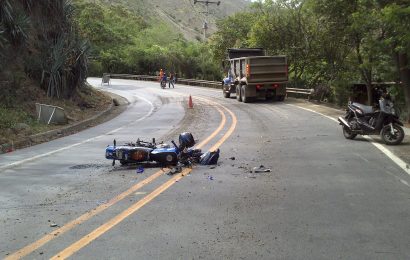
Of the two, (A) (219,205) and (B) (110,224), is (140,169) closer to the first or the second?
(A) (219,205)

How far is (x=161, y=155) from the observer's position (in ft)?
30.6

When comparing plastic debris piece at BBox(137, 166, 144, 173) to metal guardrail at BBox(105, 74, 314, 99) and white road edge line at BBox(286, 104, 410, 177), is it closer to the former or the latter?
white road edge line at BBox(286, 104, 410, 177)

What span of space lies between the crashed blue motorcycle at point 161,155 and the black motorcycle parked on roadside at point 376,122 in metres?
4.55

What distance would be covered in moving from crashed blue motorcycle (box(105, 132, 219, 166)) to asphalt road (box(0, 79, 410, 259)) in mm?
252

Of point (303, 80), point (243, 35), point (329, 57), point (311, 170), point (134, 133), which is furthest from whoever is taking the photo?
point (243, 35)

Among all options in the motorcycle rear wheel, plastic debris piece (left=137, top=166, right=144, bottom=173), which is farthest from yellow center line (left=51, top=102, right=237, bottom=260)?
the motorcycle rear wheel

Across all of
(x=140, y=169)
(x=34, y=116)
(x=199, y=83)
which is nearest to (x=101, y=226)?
(x=140, y=169)

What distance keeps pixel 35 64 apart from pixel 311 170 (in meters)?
16.0

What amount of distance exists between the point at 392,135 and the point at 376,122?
0.56 m

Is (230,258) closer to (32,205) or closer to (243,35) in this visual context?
(32,205)

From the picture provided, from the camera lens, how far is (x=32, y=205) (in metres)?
6.91

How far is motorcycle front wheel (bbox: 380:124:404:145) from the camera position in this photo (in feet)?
38.2

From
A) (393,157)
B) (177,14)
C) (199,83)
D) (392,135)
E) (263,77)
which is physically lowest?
(393,157)

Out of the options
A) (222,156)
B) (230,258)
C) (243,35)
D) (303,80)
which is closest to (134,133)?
(222,156)
